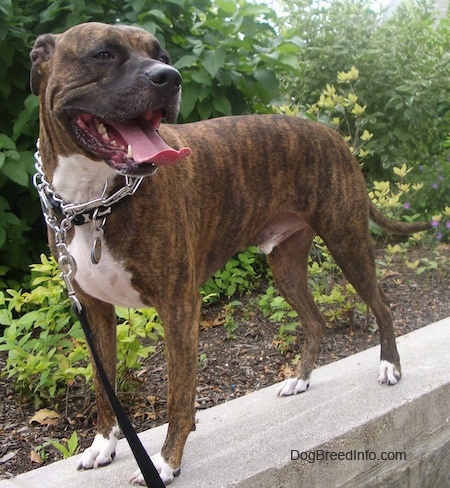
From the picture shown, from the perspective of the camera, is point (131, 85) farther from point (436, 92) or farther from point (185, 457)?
point (436, 92)

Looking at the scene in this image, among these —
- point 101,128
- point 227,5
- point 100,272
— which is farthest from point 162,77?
point 227,5

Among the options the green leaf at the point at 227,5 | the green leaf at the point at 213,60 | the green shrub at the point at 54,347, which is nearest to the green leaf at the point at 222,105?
the green leaf at the point at 213,60

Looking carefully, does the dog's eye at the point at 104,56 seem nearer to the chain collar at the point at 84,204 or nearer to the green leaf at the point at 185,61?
the chain collar at the point at 84,204

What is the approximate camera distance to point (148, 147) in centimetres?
212

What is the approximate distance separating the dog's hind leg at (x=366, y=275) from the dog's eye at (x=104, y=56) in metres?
1.52

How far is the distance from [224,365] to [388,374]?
3.25 feet

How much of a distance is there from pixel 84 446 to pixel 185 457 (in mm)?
632

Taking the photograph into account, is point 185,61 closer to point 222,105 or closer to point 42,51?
point 222,105

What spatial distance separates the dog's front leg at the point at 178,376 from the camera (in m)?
2.48

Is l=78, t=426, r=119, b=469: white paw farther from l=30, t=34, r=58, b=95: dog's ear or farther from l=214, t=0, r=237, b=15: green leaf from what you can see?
l=214, t=0, r=237, b=15: green leaf

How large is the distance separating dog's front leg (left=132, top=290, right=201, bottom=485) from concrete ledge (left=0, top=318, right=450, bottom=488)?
8 centimetres

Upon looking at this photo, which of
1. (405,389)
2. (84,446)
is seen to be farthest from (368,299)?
(84,446)

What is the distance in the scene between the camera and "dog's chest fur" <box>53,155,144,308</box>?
2.32 meters

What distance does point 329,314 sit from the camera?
436 centimetres
